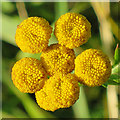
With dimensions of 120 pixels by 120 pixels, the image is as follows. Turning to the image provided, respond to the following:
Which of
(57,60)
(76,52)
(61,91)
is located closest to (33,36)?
(57,60)

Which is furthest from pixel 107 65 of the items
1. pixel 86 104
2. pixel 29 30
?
pixel 86 104

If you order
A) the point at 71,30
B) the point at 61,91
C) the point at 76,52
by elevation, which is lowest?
the point at 76,52

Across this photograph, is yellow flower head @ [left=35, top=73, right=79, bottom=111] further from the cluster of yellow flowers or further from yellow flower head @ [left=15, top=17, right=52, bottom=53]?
yellow flower head @ [left=15, top=17, right=52, bottom=53]

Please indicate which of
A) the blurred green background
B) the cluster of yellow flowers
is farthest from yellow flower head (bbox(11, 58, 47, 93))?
the blurred green background

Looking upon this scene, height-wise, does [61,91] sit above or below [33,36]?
Result: below

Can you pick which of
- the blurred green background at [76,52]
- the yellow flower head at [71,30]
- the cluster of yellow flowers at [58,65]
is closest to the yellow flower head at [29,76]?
the cluster of yellow flowers at [58,65]

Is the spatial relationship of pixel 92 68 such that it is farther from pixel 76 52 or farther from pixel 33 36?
pixel 76 52

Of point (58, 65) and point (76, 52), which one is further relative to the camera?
point (76, 52)

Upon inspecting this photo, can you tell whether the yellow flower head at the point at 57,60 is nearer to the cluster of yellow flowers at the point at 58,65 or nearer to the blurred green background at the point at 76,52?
the cluster of yellow flowers at the point at 58,65
